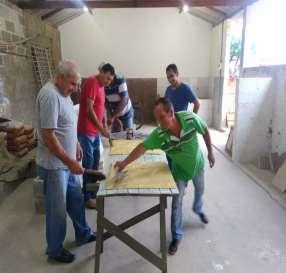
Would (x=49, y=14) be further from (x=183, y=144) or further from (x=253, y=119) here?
(x=183, y=144)

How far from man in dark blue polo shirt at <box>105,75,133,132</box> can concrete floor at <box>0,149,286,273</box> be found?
3.81 ft

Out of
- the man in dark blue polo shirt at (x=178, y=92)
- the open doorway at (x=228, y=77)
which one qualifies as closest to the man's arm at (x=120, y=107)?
the man in dark blue polo shirt at (x=178, y=92)

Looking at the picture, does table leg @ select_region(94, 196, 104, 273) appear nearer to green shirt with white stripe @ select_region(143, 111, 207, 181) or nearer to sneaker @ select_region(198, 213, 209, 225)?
green shirt with white stripe @ select_region(143, 111, 207, 181)

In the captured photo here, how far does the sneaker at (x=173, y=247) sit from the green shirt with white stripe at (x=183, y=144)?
0.51 meters

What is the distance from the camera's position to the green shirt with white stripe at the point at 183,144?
211 cm

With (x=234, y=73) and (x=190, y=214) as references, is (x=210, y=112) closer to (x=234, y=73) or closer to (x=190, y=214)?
(x=234, y=73)

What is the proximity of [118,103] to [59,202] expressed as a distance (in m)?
2.09

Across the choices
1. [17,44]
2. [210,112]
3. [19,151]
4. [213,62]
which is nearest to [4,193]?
[19,151]

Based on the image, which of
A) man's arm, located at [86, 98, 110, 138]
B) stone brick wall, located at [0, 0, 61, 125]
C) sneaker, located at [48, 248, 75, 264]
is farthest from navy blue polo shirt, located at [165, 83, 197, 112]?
stone brick wall, located at [0, 0, 61, 125]

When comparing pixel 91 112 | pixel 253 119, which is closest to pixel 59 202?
pixel 91 112

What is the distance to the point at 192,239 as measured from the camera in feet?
8.07

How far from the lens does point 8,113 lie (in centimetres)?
481

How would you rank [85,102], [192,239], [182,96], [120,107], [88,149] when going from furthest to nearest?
1. [120,107]
2. [182,96]
3. [88,149]
4. [85,102]
5. [192,239]

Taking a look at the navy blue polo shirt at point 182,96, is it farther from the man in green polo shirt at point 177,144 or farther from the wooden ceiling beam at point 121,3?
the wooden ceiling beam at point 121,3
